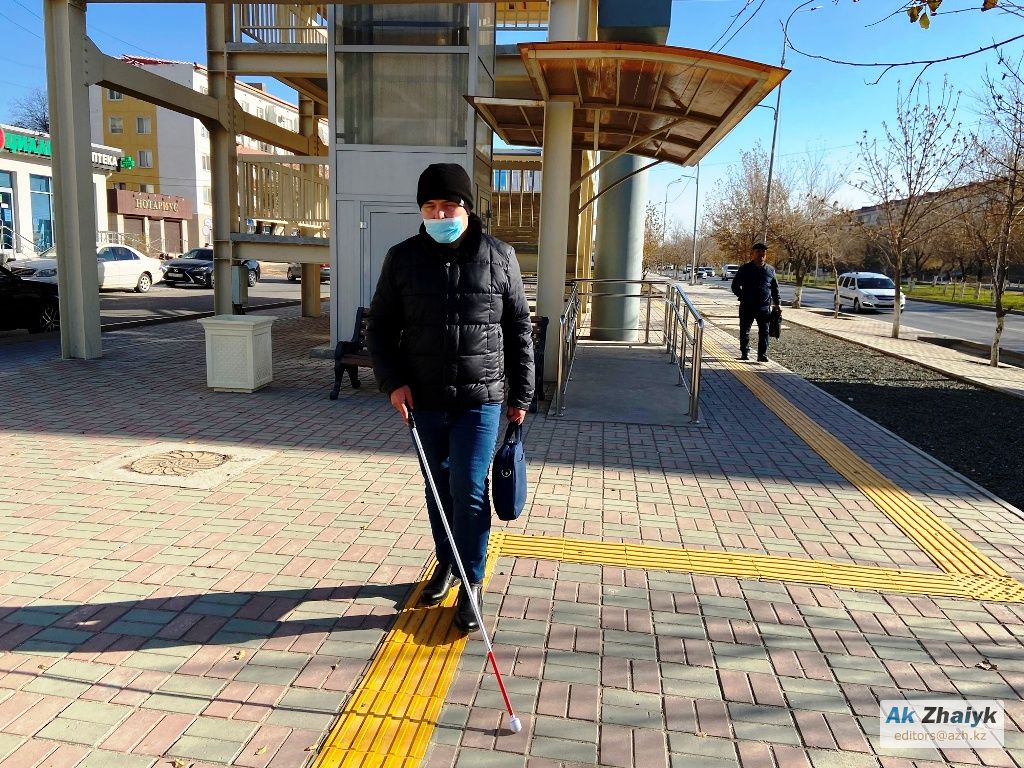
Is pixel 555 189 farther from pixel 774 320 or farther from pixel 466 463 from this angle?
pixel 466 463

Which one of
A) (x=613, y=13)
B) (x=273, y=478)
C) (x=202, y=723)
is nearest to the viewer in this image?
(x=202, y=723)

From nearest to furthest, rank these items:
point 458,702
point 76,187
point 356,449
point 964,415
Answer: point 458,702 < point 356,449 < point 964,415 < point 76,187

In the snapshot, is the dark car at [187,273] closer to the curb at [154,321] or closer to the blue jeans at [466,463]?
the curb at [154,321]

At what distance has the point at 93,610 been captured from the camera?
3518 millimetres

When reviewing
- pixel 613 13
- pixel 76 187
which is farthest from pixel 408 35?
pixel 76 187

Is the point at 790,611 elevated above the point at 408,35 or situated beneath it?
situated beneath

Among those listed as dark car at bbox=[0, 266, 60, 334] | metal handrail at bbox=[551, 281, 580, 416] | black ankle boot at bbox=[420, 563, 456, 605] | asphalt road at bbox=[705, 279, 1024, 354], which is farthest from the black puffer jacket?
asphalt road at bbox=[705, 279, 1024, 354]

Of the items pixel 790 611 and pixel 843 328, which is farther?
pixel 843 328

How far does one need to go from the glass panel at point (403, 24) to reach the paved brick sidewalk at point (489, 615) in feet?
22.2

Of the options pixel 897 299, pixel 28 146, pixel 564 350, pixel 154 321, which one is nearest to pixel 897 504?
pixel 564 350

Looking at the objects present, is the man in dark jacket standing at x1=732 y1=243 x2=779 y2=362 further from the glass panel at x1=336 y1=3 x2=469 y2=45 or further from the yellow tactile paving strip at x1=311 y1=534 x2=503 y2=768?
the yellow tactile paving strip at x1=311 y1=534 x2=503 y2=768

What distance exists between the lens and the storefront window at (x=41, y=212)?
3225cm

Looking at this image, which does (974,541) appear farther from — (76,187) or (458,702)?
(76,187)

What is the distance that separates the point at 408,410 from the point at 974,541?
3.82 meters
